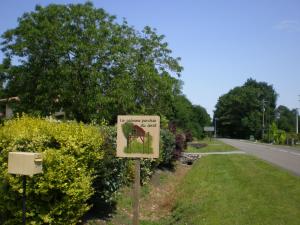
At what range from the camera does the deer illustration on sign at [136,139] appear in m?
7.30

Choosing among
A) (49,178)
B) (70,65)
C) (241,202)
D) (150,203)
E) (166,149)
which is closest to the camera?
(49,178)

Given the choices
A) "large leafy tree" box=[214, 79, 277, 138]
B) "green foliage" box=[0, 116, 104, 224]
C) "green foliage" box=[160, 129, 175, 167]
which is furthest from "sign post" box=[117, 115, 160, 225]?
"large leafy tree" box=[214, 79, 277, 138]

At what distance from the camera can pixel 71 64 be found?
2355 cm

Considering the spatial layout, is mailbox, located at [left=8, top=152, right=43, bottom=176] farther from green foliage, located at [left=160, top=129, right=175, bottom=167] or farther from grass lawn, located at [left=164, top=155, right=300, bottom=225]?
green foliage, located at [left=160, top=129, right=175, bottom=167]

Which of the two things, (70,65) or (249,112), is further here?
(249,112)

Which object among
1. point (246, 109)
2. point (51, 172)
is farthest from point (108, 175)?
point (246, 109)

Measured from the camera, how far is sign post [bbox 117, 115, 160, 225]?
7.30 m

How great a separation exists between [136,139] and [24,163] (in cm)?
187

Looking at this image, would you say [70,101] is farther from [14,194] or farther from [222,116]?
[222,116]

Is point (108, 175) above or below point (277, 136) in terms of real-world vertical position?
below

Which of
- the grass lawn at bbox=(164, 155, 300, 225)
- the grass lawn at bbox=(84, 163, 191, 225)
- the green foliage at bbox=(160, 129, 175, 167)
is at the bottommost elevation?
the grass lawn at bbox=(84, 163, 191, 225)

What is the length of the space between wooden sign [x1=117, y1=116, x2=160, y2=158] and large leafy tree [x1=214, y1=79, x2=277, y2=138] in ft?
354

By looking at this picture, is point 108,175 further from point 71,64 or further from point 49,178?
point 71,64

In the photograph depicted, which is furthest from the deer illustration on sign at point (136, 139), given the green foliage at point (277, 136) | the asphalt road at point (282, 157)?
the green foliage at point (277, 136)
